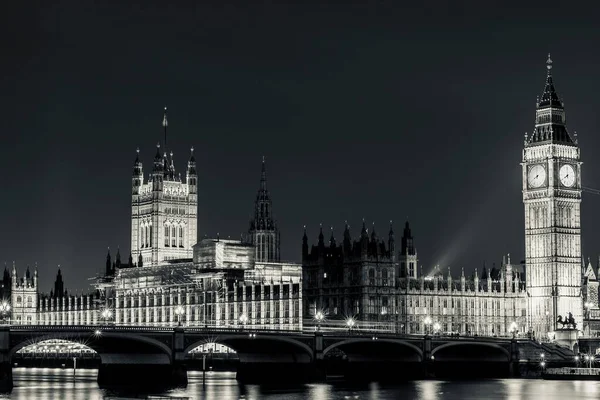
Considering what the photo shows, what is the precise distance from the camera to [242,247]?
187625mm

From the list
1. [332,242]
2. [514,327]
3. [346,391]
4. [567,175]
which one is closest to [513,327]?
[514,327]

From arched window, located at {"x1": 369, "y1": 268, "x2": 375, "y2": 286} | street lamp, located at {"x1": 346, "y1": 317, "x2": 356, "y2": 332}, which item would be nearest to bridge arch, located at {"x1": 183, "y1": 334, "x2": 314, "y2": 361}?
street lamp, located at {"x1": 346, "y1": 317, "x2": 356, "y2": 332}

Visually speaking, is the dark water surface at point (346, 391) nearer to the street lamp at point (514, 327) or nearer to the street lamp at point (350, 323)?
the street lamp at point (350, 323)

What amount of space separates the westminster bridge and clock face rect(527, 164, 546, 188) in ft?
84.8

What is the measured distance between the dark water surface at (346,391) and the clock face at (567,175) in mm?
39783

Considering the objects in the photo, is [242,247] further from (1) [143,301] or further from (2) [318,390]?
(2) [318,390]

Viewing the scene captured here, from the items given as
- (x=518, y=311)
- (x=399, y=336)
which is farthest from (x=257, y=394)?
(x=518, y=311)

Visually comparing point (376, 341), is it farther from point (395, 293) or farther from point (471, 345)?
point (395, 293)

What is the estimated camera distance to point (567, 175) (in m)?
165

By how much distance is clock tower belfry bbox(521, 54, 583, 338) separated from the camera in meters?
163

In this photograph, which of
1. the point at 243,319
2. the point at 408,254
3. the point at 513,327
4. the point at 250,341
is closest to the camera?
the point at 250,341

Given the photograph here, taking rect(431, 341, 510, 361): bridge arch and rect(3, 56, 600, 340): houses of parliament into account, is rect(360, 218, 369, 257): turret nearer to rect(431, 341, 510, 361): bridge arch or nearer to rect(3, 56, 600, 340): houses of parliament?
rect(3, 56, 600, 340): houses of parliament

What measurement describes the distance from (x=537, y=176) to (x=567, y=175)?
3.31 metres

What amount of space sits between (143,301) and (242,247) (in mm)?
16298
